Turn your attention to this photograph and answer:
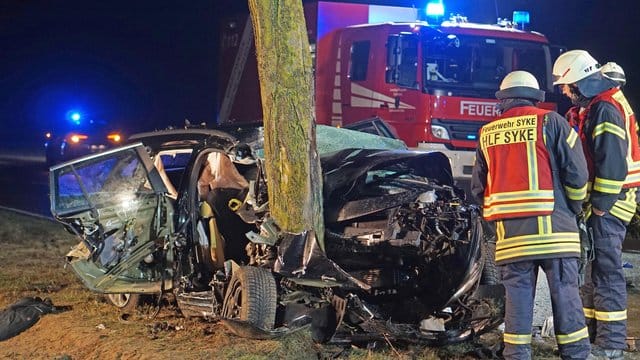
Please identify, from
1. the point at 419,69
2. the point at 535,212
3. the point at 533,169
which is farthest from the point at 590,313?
the point at 419,69

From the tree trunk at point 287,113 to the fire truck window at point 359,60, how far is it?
17.4 feet

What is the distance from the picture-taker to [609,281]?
4.75 metres

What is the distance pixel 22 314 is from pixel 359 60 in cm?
582

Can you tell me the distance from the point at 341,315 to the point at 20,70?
52.4 meters

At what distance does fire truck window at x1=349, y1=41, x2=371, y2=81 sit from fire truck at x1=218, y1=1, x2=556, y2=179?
13mm

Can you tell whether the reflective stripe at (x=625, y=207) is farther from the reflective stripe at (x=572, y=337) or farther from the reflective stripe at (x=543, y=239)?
the reflective stripe at (x=572, y=337)

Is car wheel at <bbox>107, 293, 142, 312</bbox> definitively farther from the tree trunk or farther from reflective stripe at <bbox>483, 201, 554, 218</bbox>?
reflective stripe at <bbox>483, 201, 554, 218</bbox>

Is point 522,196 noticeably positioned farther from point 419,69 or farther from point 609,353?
A: point 419,69

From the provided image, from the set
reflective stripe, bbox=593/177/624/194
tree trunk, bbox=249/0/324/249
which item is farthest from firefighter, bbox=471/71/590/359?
tree trunk, bbox=249/0/324/249

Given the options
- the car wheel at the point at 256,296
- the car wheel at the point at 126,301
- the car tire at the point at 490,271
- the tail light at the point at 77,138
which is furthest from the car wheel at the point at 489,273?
the tail light at the point at 77,138

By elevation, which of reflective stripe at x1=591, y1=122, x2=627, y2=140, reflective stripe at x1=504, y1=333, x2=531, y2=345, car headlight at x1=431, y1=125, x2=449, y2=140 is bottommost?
reflective stripe at x1=504, y1=333, x2=531, y2=345

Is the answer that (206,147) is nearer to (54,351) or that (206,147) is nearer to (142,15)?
(54,351)

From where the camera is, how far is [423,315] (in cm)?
501

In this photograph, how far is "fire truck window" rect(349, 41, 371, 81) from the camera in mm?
10117
